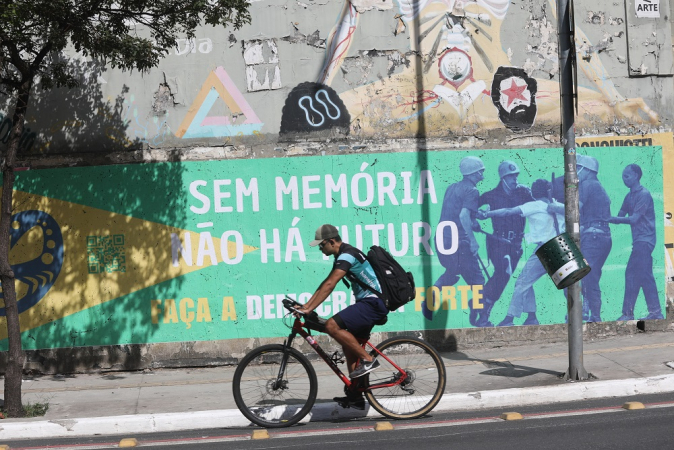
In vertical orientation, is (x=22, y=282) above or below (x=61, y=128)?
below

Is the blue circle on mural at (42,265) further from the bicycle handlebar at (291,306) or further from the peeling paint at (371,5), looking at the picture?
the peeling paint at (371,5)

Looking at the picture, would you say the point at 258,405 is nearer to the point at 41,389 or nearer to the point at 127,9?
the point at 41,389

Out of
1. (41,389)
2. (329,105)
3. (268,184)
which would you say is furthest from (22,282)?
(329,105)

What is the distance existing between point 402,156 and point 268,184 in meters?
1.77

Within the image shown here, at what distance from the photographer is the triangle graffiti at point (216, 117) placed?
1063 cm

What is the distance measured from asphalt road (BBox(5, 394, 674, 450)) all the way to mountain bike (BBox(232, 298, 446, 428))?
0.51ft

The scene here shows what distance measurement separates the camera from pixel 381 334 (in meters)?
10.7

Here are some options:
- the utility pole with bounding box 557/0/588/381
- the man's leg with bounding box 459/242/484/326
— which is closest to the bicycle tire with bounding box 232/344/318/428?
the utility pole with bounding box 557/0/588/381

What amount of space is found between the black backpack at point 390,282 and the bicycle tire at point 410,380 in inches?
14.2

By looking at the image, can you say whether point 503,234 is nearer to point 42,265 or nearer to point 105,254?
point 105,254

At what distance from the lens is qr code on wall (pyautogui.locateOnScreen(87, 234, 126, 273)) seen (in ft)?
34.4

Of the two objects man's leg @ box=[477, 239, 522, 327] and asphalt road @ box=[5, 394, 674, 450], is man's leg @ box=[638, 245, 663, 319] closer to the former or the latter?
man's leg @ box=[477, 239, 522, 327]

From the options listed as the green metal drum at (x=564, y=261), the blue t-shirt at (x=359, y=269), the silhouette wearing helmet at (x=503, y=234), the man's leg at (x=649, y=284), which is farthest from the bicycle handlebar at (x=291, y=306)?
the man's leg at (x=649, y=284)

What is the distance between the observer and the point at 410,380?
24.1 ft
